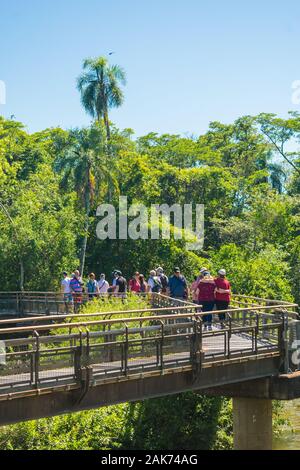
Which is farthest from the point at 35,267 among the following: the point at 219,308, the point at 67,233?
the point at 219,308

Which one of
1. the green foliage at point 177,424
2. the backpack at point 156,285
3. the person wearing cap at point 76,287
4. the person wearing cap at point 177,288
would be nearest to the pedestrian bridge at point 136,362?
the person wearing cap at point 177,288

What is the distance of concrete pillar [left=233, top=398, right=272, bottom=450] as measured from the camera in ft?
69.9

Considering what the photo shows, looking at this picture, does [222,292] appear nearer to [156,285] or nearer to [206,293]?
[206,293]

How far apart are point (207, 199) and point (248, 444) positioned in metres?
45.2

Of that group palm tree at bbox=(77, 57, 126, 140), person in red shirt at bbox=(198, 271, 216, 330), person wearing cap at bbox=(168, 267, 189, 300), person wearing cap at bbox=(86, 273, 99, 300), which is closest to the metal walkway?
person in red shirt at bbox=(198, 271, 216, 330)

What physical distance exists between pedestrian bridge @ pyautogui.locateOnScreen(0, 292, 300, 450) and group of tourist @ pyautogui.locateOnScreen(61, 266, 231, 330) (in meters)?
0.77

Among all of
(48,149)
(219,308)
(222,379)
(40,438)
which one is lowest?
(40,438)

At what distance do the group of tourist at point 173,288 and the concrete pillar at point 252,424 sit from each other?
90.0 inches

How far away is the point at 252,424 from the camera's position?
70.4ft

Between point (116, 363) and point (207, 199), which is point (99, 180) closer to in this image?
point (207, 199)

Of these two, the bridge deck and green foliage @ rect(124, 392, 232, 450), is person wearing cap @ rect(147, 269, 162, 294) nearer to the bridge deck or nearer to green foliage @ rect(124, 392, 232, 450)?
green foliage @ rect(124, 392, 232, 450)

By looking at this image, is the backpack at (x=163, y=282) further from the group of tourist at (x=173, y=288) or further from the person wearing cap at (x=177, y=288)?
the person wearing cap at (x=177, y=288)

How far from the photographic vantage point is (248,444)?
21.3 m

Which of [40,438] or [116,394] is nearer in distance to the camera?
[116,394]
